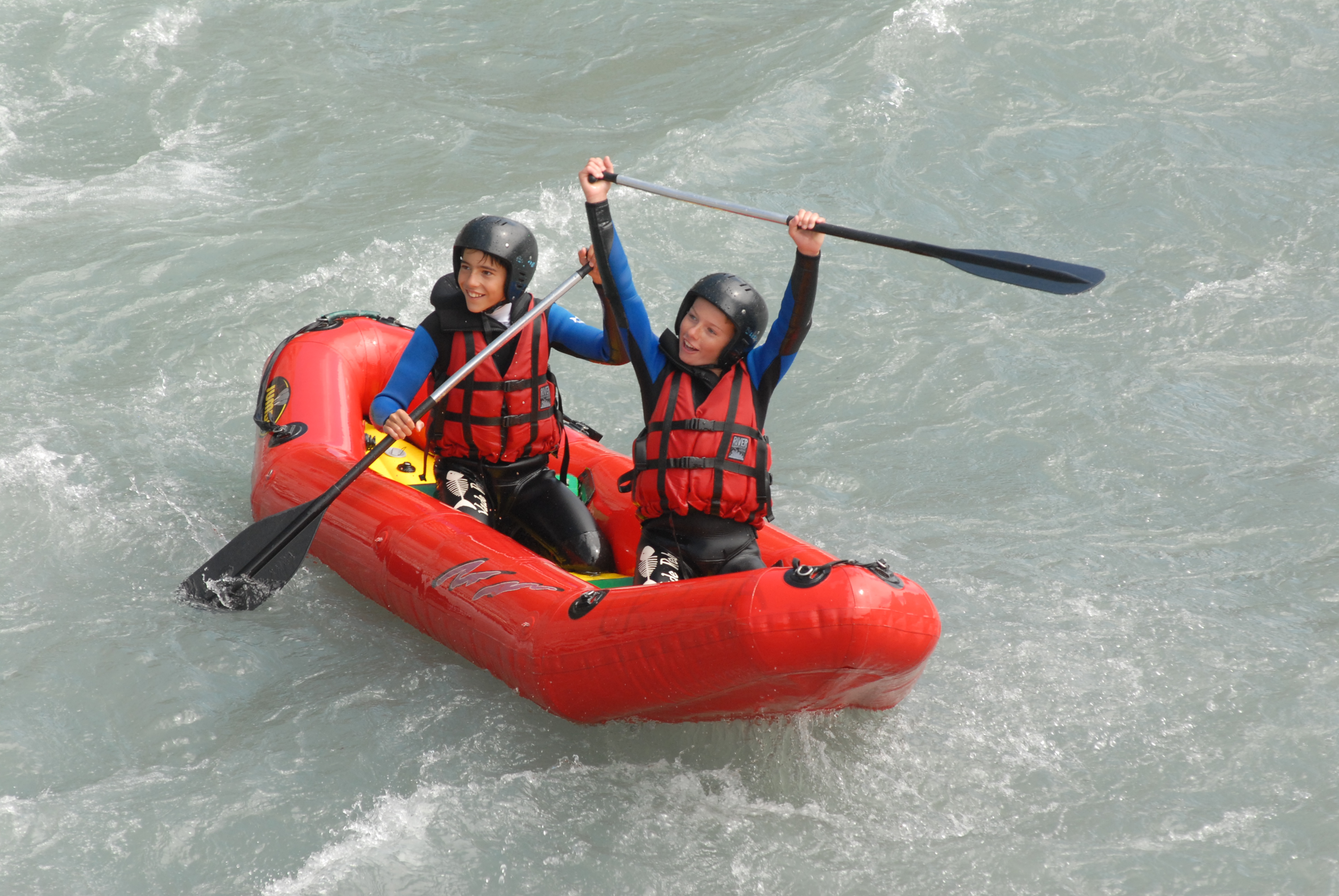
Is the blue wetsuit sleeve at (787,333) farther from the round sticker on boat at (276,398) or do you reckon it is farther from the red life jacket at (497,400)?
the round sticker on boat at (276,398)

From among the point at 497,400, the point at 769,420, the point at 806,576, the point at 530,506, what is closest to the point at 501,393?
the point at 497,400

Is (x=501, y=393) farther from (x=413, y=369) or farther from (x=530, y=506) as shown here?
(x=530, y=506)

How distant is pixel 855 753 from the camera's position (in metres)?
3.33

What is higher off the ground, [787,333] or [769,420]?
[787,333]

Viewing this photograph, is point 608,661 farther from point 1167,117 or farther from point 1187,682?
point 1167,117

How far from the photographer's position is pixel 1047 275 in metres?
2.98

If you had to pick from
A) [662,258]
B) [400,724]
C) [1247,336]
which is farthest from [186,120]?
[1247,336]

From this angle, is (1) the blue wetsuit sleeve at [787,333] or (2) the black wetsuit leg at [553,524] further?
(2) the black wetsuit leg at [553,524]

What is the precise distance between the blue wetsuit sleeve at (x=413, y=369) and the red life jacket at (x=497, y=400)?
3 centimetres

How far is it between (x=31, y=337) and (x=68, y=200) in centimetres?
166

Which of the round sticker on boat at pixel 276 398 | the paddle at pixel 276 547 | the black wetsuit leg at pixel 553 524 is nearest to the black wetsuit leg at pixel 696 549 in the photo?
the black wetsuit leg at pixel 553 524

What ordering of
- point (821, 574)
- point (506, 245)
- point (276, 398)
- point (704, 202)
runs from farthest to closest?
point (276, 398) < point (506, 245) < point (704, 202) < point (821, 574)

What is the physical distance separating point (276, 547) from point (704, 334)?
1510mm

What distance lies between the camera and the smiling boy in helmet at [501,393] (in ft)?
12.1
